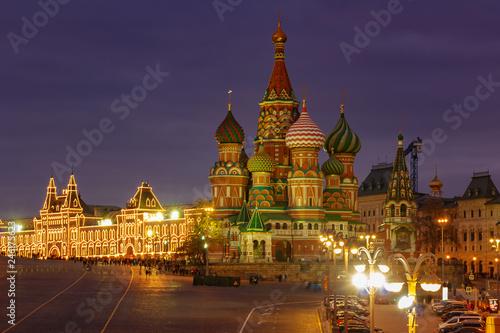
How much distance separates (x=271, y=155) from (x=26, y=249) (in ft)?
348

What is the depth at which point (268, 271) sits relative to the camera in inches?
3679

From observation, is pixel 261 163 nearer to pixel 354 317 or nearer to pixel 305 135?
pixel 305 135

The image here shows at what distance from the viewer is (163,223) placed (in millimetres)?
146375

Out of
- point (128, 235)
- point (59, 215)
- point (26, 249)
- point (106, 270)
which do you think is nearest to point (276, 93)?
point (106, 270)

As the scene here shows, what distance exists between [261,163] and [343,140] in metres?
13.3

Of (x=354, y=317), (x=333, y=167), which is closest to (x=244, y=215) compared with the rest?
(x=333, y=167)

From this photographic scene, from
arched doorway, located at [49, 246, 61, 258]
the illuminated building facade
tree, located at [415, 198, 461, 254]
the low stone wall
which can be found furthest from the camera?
arched doorway, located at [49, 246, 61, 258]

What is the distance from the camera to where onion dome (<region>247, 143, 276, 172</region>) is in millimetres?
100688

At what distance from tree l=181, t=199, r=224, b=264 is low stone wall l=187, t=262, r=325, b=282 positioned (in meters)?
3.77

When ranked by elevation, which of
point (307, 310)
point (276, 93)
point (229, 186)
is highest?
point (276, 93)

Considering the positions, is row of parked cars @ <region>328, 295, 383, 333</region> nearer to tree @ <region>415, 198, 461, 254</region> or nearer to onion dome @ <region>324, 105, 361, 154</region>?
onion dome @ <region>324, 105, 361, 154</region>

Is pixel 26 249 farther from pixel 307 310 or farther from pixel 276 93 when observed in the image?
pixel 307 310

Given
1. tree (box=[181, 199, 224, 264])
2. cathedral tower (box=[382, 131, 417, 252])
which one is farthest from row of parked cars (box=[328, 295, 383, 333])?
cathedral tower (box=[382, 131, 417, 252])

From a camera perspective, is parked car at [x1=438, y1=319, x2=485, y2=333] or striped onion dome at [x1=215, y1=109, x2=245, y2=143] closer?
parked car at [x1=438, y1=319, x2=485, y2=333]
